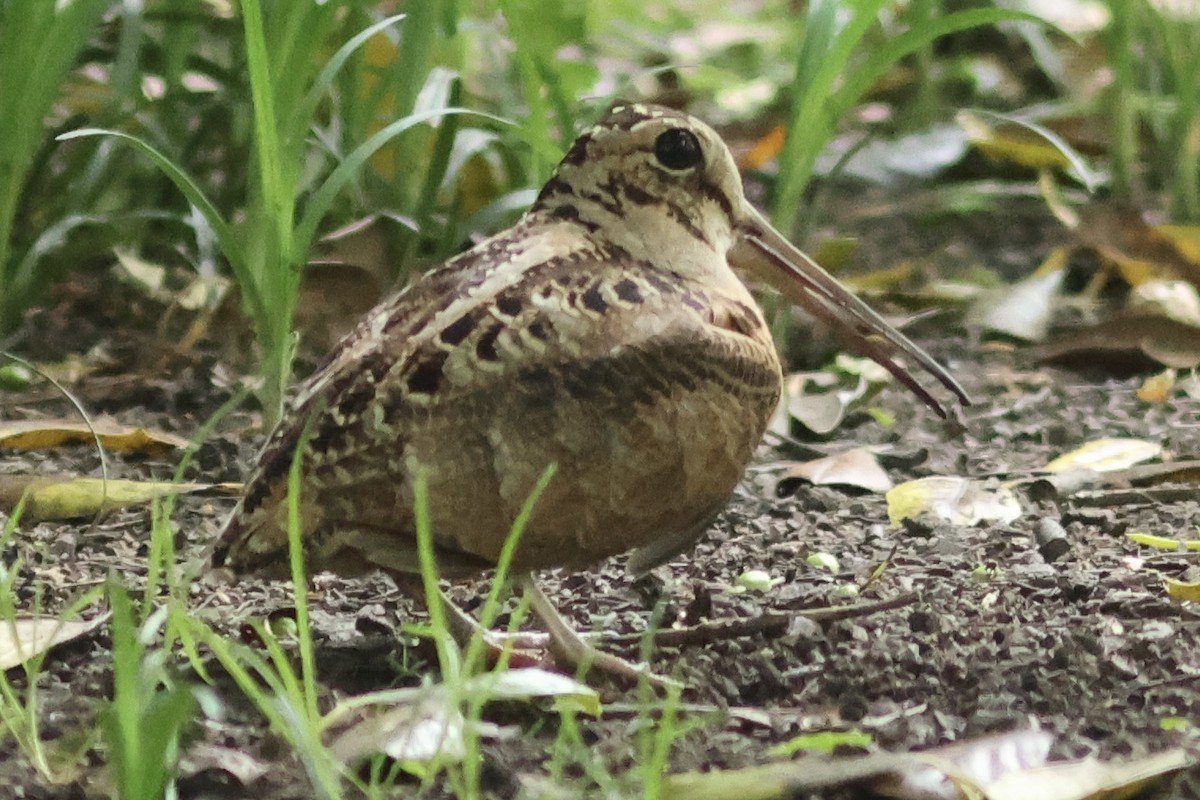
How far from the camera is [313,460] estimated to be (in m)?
1.84

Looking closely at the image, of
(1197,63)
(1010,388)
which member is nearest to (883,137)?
(1197,63)

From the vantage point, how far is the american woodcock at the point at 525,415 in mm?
1796

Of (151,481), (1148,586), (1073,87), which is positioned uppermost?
(1073,87)

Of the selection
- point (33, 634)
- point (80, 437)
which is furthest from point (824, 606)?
point (80, 437)

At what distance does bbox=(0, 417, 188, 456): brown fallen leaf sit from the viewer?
2.82 meters

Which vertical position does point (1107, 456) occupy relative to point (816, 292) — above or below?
below

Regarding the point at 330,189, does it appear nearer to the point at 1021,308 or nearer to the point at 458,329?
the point at 458,329

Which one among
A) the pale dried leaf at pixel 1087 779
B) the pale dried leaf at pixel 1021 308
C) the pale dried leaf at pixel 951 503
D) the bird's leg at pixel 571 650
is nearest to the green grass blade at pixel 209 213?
the bird's leg at pixel 571 650

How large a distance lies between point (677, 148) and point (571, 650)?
0.68 meters

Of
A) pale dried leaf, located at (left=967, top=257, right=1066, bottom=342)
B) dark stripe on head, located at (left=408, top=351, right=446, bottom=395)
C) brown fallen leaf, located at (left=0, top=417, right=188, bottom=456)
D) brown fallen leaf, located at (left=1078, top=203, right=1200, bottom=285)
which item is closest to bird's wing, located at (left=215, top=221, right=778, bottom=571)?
dark stripe on head, located at (left=408, top=351, right=446, bottom=395)

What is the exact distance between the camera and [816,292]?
2385mm

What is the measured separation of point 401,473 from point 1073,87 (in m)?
4.10

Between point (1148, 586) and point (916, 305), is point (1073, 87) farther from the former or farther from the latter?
point (1148, 586)

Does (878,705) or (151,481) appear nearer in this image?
(878,705)
